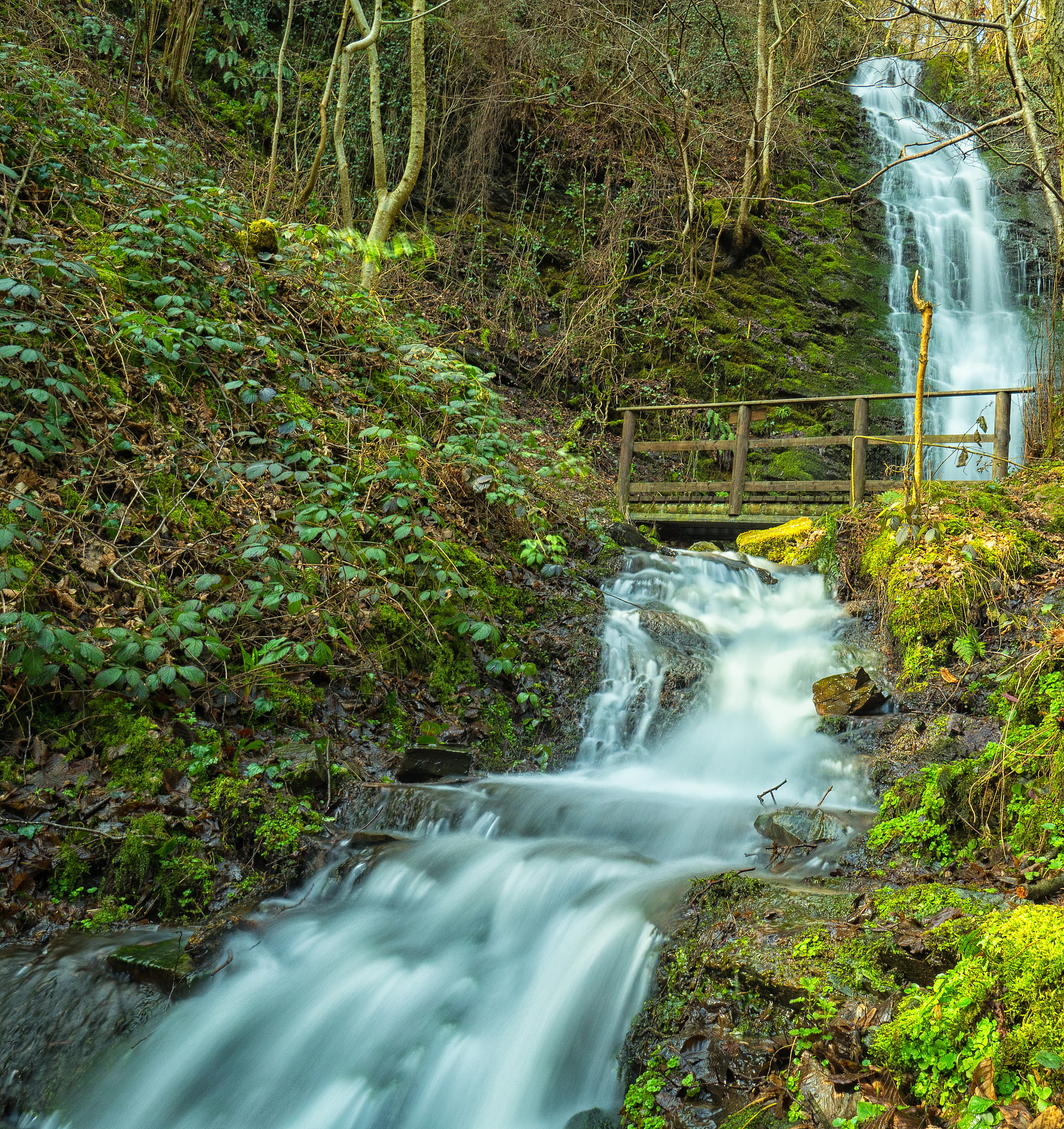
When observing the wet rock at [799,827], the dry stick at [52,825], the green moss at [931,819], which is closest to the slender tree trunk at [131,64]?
the dry stick at [52,825]

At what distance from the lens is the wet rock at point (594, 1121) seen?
260 cm

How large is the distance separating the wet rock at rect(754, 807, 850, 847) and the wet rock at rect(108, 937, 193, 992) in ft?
8.82

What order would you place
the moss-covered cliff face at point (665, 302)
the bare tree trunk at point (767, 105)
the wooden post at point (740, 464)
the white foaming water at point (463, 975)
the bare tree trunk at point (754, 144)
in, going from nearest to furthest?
the white foaming water at point (463, 975) → the wooden post at point (740, 464) → the moss-covered cliff face at point (665, 302) → the bare tree trunk at point (754, 144) → the bare tree trunk at point (767, 105)

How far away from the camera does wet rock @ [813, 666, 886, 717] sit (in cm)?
541

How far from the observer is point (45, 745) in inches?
140

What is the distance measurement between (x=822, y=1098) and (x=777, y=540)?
6.89 m

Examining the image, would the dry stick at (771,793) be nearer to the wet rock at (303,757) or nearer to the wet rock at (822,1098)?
the wet rock at (822,1098)

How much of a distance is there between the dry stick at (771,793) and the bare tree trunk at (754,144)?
34.6 ft

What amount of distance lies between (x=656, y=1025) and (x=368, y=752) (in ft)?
7.49

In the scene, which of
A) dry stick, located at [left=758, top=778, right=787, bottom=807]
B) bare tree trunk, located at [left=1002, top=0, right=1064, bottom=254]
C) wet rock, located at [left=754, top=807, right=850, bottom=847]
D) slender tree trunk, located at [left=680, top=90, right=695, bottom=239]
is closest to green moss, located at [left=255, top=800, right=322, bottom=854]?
wet rock, located at [left=754, top=807, right=850, bottom=847]

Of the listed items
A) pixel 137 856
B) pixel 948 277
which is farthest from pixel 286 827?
pixel 948 277

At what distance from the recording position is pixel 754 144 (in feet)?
47.2

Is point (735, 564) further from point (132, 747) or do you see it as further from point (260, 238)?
point (132, 747)

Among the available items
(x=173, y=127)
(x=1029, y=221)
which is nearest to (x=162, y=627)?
(x=173, y=127)
